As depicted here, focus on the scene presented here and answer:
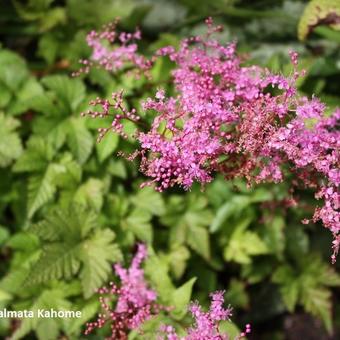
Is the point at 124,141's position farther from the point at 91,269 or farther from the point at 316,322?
the point at 316,322

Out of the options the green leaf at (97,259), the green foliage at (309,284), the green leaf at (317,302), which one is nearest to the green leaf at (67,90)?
the green leaf at (97,259)

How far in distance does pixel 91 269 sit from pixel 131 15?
1.56 metres

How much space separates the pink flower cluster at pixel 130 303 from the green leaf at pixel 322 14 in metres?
1.31

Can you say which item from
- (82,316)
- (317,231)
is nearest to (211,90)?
(82,316)

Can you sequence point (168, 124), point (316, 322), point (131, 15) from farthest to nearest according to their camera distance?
point (316, 322) → point (131, 15) → point (168, 124)

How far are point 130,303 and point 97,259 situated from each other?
0.95ft

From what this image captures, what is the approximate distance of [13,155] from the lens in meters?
2.60

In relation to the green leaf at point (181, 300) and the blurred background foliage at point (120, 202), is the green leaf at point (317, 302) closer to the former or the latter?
the blurred background foliage at point (120, 202)

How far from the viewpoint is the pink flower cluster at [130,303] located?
208 centimetres

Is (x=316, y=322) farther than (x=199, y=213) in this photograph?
Yes

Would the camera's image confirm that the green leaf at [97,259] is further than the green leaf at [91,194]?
No

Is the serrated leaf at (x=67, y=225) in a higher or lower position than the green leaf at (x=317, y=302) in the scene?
higher

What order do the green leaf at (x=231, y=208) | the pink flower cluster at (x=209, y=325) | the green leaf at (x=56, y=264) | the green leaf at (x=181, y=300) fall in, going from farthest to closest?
the green leaf at (x=231, y=208) < the green leaf at (x=56, y=264) < the green leaf at (x=181, y=300) < the pink flower cluster at (x=209, y=325)

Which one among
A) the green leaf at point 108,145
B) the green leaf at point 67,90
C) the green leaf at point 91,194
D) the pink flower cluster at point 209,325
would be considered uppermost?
the green leaf at point 67,90
